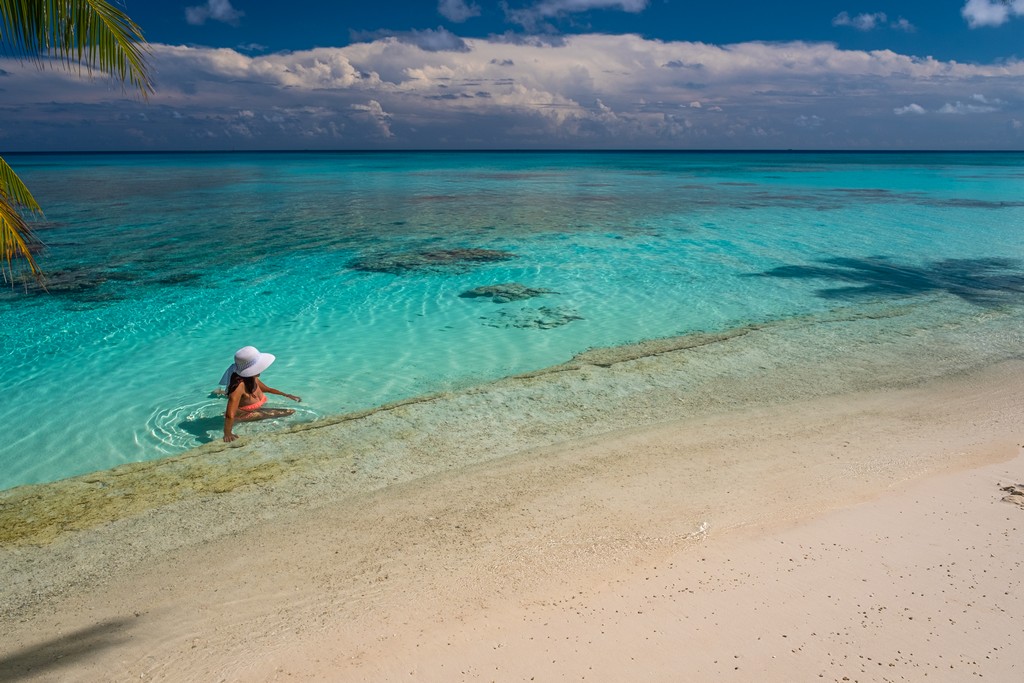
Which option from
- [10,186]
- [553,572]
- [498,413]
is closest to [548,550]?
[553,572]

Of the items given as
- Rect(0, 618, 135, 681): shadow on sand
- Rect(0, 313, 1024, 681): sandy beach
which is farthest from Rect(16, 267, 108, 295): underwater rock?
Rect(0, 618, 135, 681): shadow on sand

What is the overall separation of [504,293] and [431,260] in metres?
4.21

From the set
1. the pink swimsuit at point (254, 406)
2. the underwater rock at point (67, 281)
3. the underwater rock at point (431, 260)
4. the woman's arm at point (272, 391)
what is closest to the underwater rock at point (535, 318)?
the woman's arm at point (272, 391)

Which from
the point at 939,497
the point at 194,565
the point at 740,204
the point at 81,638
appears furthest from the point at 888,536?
the point at 740,204

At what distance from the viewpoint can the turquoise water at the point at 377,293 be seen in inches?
325

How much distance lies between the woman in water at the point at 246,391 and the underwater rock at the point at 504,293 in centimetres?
599

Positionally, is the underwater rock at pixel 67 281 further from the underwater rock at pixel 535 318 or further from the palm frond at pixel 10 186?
the palm frond at pixel 10 186

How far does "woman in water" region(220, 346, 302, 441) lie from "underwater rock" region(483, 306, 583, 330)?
4502 mm

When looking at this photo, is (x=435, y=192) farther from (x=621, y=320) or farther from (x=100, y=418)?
(x=100, y=418)

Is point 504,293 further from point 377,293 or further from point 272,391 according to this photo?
point 272,391

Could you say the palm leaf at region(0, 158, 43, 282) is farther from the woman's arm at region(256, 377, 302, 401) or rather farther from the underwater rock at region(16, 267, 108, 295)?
the underwater rock at region(16, 267, 108, 295)

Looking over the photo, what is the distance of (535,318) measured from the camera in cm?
1151

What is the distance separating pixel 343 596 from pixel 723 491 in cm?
301

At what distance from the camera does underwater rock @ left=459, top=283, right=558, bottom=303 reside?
13.0 metres
